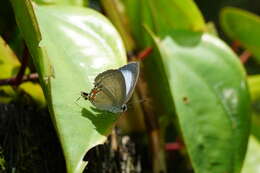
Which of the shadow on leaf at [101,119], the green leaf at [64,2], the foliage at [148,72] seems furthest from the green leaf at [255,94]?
the shadow on leaf at [101,119]

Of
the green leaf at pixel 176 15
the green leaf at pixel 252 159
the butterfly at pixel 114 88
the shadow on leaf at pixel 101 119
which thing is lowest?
the green leaf at pixel 252 159

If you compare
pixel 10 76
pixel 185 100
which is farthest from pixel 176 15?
pixel 10 76

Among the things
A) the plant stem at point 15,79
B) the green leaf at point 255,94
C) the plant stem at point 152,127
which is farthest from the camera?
the green leaf at point 255,94

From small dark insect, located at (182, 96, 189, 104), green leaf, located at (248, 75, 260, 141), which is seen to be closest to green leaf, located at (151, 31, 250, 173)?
small dark insect, located at (182, 96, 189, 104)

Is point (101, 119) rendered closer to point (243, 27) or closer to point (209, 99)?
point (209, 99)

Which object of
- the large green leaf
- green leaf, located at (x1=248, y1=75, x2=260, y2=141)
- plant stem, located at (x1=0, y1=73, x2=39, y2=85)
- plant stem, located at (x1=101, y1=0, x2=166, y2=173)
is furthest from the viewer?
green leaf, located at (x1=248, y1=75, x2=260, y2=141)

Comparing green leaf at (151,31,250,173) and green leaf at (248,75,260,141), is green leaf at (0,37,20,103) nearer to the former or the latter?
green leaf at (151,31,250,173)

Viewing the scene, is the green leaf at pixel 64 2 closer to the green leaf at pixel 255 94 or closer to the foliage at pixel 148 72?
the foliage at pixel 148 72
